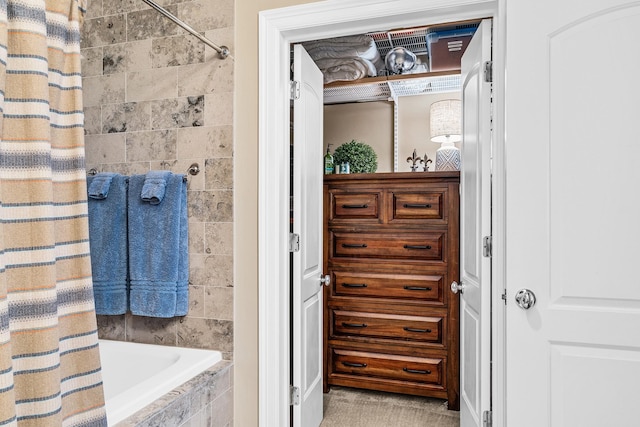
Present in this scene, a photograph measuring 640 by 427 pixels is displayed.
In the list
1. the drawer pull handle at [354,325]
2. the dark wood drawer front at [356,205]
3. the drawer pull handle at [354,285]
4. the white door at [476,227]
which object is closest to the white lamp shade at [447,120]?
the dark wood drawer front at [356,205]

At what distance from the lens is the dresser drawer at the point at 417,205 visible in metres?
2.80

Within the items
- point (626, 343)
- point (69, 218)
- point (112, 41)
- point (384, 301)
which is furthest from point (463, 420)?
point (112, 41)

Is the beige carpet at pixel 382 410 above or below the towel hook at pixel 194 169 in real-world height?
below

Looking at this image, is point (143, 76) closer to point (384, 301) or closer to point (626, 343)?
point (384, 301)

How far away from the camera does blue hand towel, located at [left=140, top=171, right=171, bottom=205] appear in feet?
6.23

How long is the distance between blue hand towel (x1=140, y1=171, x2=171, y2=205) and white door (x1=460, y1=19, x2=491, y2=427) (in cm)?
140

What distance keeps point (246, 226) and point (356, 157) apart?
1.49m

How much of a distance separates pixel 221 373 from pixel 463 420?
1338mm

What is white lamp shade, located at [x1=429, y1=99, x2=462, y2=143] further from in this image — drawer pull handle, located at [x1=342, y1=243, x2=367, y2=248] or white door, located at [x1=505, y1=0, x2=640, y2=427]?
white door, located at [x1=505, y1=0, x2=640, y2=427]

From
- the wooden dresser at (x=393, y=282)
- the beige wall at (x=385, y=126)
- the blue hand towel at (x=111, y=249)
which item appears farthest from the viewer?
the beige wall at (x=385, y=126)

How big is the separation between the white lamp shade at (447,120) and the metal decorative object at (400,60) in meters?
0.42

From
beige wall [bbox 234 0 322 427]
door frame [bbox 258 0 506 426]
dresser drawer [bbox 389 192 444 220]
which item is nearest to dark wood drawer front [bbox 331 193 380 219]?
dresser drawer [bbox 389 192 444 220]

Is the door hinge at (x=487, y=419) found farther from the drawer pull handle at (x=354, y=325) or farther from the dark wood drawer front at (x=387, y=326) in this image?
the drawer pull handle at (x=354, y=325)

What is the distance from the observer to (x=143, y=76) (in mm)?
2059
